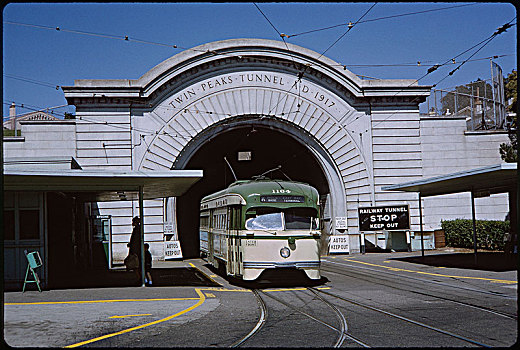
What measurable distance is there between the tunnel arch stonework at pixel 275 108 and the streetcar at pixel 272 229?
45.2ft

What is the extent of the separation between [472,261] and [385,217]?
7.27 meters

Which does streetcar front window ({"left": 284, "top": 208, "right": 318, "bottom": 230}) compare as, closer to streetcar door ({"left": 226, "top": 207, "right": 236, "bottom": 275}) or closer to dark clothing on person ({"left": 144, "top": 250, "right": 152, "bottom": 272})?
streetcar door ({"left": 226, "top": 207, "right": 236, "bottom": 275})

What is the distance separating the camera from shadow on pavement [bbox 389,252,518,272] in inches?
909

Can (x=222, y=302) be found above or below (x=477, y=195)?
below

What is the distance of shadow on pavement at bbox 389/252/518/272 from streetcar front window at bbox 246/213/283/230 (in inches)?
347

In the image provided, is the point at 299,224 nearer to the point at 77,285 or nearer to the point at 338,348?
the point at 77,285

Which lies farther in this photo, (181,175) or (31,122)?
(31,122)

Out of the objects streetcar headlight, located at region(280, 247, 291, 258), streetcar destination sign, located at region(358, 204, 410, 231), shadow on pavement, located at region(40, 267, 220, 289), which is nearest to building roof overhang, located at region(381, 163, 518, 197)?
streetcar destination sign, located at region(358, 204, 410, 231)

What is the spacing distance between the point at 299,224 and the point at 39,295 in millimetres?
7859

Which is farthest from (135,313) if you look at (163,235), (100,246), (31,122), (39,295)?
(31,122)

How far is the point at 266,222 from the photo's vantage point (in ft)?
60.7

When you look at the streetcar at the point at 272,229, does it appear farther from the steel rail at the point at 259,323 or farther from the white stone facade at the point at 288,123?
the white stone facade at the point at 288,123

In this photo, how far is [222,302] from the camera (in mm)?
15250

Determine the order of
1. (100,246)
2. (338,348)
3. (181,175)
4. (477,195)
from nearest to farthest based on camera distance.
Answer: (338,348) → (181,175) → (100,246) → (477,195)
